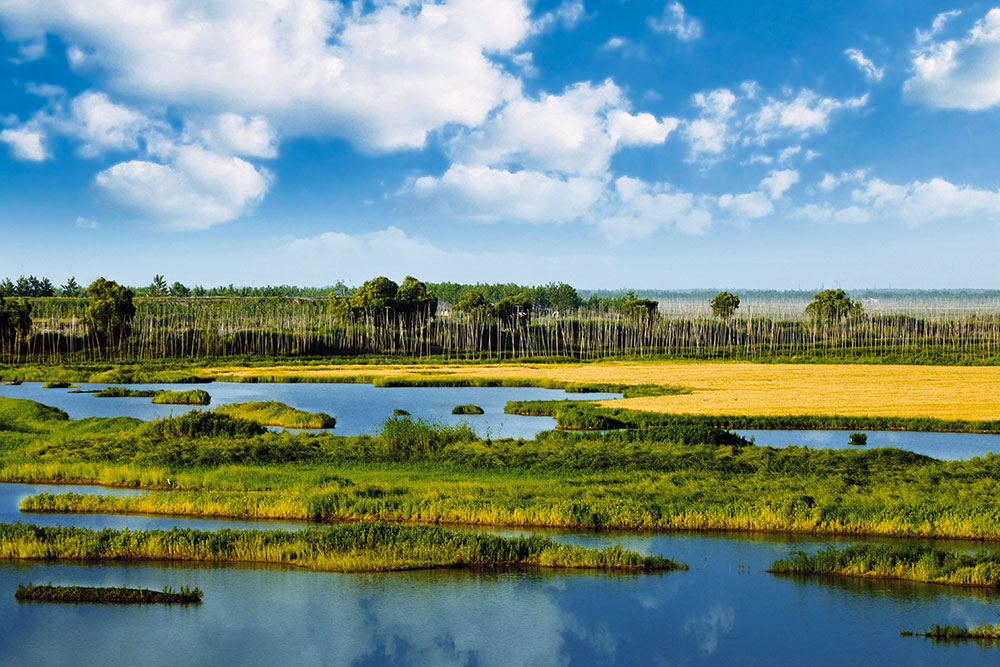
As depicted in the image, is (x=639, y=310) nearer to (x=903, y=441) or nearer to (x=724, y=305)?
(x=724, y=305)

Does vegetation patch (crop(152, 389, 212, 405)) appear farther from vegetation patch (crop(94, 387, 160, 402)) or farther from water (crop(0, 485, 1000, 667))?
water (crop(0, 485, 1000, 667))

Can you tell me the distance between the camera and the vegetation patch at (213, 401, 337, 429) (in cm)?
4484

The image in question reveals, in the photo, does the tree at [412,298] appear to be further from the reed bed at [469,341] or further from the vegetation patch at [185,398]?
the vegetation patch at [185,398]

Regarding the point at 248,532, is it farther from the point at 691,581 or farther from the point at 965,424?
the point at 965,424

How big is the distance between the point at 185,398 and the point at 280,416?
17.2 metres

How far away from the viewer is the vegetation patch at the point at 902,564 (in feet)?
55.3

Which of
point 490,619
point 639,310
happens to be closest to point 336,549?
point 490,619

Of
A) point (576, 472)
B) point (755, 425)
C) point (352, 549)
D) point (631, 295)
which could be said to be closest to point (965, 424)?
point (755, 425)

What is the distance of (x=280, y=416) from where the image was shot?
45.9 meters

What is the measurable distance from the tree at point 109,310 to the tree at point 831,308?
10942cm

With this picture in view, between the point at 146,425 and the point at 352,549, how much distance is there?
20180 millimetres

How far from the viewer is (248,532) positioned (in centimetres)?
1927

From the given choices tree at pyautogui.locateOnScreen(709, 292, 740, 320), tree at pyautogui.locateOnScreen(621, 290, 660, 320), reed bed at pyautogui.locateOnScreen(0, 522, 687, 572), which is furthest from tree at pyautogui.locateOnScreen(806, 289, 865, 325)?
reed bed at pyautogui.locateOnScreen(0, 522, 687, 572)

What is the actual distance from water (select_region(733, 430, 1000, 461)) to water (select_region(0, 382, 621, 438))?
11.1 meters
